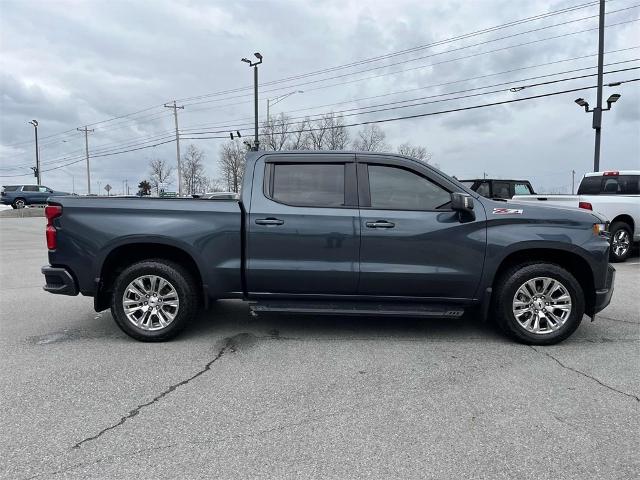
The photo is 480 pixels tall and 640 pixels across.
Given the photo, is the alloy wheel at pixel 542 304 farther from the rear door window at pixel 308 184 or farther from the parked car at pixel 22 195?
the parked car at pixel 22 195

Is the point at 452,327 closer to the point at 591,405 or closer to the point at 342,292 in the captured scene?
the point at 342,292

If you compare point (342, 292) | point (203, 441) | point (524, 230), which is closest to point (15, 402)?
point (203, 441)

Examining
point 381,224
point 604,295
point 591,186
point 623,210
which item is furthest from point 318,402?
point 591,186

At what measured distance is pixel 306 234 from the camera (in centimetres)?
434

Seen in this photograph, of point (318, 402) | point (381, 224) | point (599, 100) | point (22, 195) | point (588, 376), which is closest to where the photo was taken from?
point (318, 402)

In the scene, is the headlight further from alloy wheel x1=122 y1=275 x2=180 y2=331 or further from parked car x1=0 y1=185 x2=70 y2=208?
parked car x1=0 y1=185 x2=70 y2=208

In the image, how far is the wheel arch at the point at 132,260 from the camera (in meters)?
4.50

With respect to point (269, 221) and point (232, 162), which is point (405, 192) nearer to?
point (269, 221)

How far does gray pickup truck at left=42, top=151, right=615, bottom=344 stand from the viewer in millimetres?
4320

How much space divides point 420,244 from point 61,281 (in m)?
3.67

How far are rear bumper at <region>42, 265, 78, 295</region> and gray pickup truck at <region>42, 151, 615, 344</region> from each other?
1 centimetres

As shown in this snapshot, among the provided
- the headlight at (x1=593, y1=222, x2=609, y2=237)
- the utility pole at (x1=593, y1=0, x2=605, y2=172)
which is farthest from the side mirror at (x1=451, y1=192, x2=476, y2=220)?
the utility pole at (x1=593, y1=0, x2=605, y2=172)

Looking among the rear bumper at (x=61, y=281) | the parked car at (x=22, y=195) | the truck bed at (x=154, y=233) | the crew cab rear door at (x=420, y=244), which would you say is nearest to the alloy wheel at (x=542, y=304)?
the crew cab rear door at (x=420, y=244)

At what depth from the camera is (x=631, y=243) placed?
1002 centimetres
